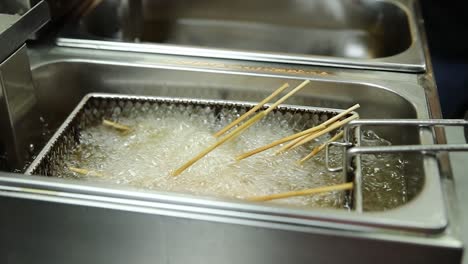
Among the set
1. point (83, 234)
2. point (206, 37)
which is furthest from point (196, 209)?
point (206, 37)

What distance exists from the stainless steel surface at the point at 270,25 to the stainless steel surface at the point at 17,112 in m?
0.42

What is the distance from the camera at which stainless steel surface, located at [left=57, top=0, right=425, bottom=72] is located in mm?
1751

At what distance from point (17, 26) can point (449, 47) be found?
1.56 m

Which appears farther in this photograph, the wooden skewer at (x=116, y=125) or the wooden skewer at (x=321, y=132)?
the wooden skewer at (x=116, y=125)

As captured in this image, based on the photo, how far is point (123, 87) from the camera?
4.78ft

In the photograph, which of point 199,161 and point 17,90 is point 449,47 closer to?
point 199,161

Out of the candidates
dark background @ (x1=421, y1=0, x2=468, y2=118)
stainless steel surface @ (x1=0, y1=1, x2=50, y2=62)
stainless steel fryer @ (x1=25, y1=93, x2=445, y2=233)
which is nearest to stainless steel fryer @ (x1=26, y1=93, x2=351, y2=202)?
stainless steel fryer @ (x1=25, y1=93, x2=445, y2=233)

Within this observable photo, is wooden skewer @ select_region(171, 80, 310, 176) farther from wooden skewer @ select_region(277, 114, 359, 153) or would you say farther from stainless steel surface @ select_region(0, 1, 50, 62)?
stainless steel surface @ select_region(0, 1, 50, 62)

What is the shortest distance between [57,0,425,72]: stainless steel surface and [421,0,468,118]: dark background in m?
0.39

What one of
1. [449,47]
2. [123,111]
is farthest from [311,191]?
[449,47]

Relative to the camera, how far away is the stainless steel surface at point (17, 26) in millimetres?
1143

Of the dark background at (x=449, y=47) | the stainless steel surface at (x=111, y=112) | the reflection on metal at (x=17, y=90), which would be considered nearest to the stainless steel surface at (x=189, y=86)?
the stainless steel surface at (x=111, y=112)

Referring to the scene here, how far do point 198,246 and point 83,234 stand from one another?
0.69ft

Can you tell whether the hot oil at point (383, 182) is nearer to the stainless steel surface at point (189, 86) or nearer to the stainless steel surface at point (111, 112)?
the stainless steel surface at point (189, 86)
